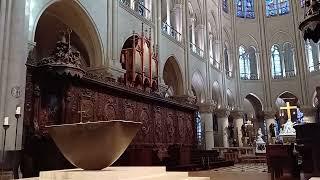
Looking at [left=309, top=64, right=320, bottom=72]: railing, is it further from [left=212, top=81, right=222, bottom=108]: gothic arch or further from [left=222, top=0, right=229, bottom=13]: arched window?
[left=222, top=0, right=229, bottom=13]: arched window

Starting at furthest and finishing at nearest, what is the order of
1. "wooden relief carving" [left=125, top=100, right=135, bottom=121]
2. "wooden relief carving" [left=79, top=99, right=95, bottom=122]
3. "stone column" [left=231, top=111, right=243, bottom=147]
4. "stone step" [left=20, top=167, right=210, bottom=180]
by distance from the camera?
1. "stone column" [left=231, top=111, right=243, bottom=147]
2. "wooden relief carving" [left=125, top=100, right=135, bottom=121]
3. "wooden relief carving" [left=79, top=99, right=95, bottom=122]
4. "stone step" [left=20, top=167, right=210, bottom=180]

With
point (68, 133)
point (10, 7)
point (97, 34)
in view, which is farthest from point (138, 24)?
point (68, 133)

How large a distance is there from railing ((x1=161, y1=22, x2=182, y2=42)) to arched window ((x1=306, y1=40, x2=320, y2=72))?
551 inches

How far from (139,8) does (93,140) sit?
47.3 feet

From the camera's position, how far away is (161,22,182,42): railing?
64.4ft

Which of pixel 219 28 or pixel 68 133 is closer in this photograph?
pixel 68 133

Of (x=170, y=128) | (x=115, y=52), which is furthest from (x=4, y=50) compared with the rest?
(x=170, y=128)

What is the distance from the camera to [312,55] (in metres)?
29.3

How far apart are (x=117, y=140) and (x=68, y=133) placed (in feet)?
1.77

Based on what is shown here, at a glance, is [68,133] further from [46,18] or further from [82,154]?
[46,18]

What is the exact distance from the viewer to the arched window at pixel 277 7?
31453 mm

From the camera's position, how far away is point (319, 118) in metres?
27.6

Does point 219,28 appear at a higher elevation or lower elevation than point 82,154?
higher

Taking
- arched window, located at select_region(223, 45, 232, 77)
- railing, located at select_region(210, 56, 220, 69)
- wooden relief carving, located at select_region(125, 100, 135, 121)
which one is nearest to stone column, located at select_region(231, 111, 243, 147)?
arched window, located at select_region(223, 45, 232, 77)
